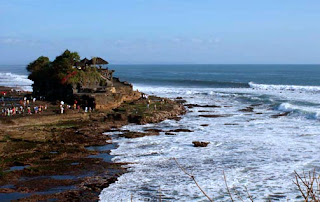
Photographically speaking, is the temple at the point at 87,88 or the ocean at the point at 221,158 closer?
the ocean at the point at 221,158

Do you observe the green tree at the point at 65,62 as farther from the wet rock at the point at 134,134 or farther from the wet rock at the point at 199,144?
the wet rock at the point at 199,144

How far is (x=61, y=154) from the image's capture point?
2114 cm

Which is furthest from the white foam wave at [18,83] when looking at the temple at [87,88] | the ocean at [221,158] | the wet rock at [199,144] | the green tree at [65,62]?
the wet rock at [199,144]

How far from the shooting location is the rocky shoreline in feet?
50.8

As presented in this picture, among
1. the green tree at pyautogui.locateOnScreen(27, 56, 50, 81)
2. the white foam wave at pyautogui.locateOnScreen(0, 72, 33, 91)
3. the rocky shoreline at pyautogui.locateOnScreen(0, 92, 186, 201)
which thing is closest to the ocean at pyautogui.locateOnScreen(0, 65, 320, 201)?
the rocky shoreline at pyautogui.locateOnScreen(0, 92, 186, 201)

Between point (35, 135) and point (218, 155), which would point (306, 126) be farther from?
point (35, 135)

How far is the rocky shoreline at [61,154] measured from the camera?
50.8 ft

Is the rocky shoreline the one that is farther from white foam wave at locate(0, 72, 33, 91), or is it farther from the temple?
white foam wave at locate(0, 72, 33, 91)

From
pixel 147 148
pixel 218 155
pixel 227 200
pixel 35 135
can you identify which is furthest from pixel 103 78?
pixel 227 200

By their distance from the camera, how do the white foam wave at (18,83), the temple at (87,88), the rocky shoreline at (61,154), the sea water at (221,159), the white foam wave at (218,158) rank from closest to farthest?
1. the sea water at (221,159)
2. the white foam wave at (218,158)
3. the rocky shoreline at (61,154)
4. the temple at (87,88)
5. the white foam wave at (18,83)

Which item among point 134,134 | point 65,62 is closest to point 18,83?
point 65,62

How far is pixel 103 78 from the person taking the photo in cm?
4650

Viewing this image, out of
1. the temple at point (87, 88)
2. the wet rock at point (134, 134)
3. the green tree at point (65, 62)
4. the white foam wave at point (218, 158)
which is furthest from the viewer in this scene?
the green tree at point (65, 62)

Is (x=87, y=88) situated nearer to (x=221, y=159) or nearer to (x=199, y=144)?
(x=199, y=144)
